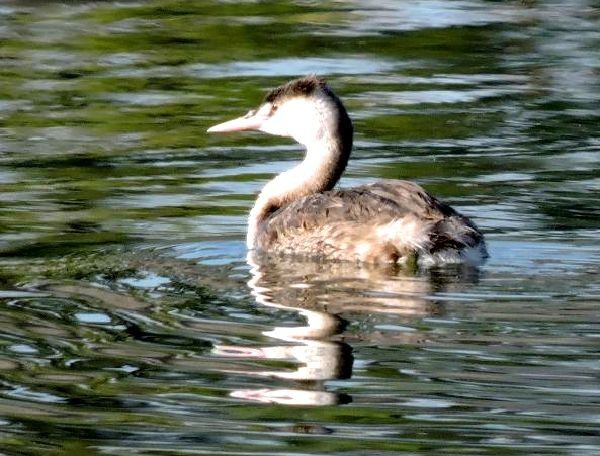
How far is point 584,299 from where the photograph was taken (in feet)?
27.7

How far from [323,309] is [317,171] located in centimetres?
247

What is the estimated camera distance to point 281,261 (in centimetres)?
988

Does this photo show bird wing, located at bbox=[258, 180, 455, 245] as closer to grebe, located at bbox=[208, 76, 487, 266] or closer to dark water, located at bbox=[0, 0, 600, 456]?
grebe, located at bbox=[208, 76, 487, 266]

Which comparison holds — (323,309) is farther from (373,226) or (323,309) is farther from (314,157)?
(314,157)

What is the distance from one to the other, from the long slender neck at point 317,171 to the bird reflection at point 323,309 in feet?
2.83

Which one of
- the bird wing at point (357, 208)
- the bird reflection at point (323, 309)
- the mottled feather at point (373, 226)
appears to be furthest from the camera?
the bird wing at point (357, 208)

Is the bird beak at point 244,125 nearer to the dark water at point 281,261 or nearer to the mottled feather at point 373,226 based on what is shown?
the dark water at point 281,261

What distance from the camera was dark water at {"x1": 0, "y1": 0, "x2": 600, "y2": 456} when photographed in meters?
6.82

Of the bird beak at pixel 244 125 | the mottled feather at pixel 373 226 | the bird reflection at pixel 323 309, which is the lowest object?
the bird reflection at pixel 323 309

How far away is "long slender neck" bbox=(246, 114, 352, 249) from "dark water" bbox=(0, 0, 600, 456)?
0.31m

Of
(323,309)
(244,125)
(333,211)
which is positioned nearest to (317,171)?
(244,125)

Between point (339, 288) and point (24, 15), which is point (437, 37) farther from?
point (339, 288)

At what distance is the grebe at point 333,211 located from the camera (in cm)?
938

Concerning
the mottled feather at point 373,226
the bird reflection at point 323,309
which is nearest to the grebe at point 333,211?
the mottled feather at point 373,226
